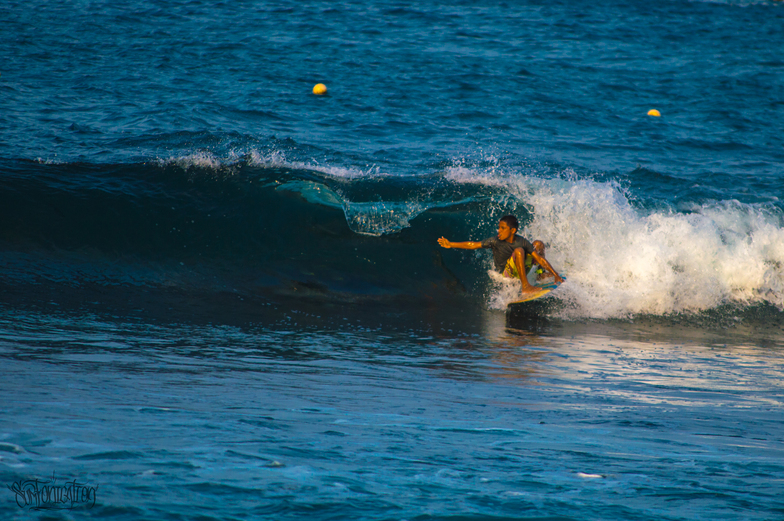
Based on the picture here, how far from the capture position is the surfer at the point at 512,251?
8461 millimetres

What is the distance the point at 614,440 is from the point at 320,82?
47.2 ft

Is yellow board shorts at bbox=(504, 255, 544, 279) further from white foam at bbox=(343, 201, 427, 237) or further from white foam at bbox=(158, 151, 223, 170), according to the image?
white foam at bbox=(158, 151, 223, 170)

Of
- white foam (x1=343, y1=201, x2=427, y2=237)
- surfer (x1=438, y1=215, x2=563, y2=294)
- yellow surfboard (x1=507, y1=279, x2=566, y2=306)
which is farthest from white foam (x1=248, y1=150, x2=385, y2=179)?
yellow surfboard (x1=507, y1=279, x2=566, y2=306)

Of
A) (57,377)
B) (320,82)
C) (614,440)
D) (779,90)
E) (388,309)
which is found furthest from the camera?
(779,90)

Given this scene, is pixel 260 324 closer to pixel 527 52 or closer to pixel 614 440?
pixel 614 440

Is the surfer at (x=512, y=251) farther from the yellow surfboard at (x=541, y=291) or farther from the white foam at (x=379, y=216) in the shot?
the white foam at (x=379, y=216)

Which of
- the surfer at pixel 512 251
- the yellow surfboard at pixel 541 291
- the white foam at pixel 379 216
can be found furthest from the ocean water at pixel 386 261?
the surfer at pixel 512 251

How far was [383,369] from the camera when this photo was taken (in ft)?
17.2

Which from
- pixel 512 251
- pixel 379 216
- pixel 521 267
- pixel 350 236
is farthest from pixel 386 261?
pixel 521 267

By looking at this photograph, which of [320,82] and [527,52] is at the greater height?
[527,52]

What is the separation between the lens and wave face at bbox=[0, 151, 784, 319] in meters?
8.76

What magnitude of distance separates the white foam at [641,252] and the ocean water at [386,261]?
47 mm

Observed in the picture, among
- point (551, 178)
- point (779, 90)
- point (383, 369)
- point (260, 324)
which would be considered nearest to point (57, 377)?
point (383, 369)

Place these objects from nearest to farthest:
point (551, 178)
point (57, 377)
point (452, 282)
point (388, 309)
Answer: point (57, 377)
point (388, 309)
point (452, 282)
point (551, 178)
